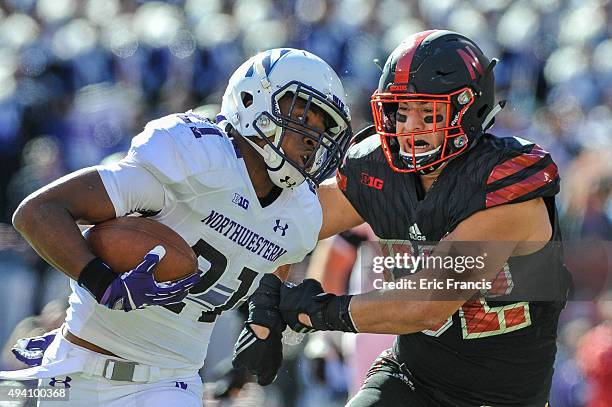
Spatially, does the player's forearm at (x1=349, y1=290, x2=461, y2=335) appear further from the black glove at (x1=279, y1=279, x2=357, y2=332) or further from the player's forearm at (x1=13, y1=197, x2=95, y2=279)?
the player's forearm at (x1=13, y1=197, x2=95, y2=279)

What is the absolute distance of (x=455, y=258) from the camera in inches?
150

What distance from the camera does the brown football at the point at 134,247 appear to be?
135 inches

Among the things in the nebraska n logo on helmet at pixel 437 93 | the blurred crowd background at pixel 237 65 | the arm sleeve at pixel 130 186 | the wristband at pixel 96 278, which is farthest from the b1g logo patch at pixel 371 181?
the blurred crowd background at pixel 237 65

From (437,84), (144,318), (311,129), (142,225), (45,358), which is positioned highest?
(437,84)

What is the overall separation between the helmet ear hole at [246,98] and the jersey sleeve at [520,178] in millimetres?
869

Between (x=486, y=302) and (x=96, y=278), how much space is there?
1434mm

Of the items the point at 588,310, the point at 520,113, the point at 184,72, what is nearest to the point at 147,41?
the point at 184,72

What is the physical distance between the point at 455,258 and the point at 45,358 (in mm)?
1436

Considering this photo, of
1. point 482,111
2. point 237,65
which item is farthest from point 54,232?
point 237,65

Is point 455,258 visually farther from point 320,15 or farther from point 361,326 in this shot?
point 320,15

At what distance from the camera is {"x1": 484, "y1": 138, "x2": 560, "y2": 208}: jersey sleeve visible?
3.79 metres

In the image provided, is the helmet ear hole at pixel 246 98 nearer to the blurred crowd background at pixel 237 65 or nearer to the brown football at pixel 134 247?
the brown football at pixel 134 247

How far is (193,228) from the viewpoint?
3689 millimetres

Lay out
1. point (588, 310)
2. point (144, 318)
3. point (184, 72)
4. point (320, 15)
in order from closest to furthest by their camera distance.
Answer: point (144, 318), point (588, 310), point (184, 72), point (320, 15)
